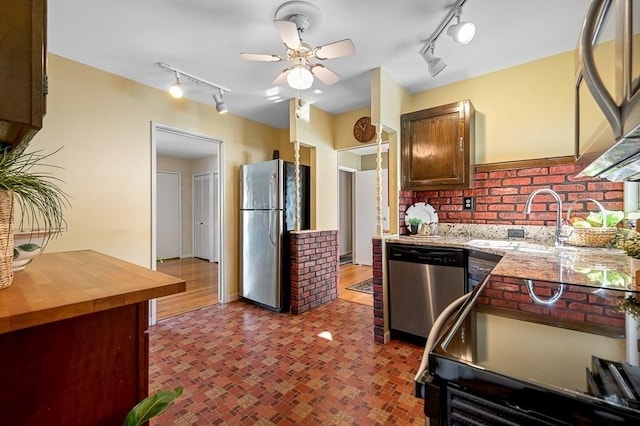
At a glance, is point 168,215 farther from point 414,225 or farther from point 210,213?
point 414,225

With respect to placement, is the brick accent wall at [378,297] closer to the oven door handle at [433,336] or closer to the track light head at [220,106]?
the oven door handle at [433,336]

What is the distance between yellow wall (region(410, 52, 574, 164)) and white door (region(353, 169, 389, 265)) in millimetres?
2865

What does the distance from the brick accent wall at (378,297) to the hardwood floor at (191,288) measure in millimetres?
1662

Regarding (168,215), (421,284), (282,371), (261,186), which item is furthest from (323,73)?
(168,215)

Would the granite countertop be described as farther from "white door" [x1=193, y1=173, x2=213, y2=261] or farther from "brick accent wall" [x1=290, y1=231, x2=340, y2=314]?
"white door" [x1=193, y1=173, x2=213, y2=261]

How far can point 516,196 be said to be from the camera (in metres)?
2.55

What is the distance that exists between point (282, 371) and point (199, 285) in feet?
9.09

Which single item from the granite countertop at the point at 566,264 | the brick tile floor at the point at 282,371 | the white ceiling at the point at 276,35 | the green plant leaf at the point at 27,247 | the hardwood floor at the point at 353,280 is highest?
the white ceiling at the point at 276,35

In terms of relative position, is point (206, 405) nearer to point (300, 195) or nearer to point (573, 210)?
point (300, 195)

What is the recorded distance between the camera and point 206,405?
170cm

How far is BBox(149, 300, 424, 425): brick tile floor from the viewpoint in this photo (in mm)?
1621

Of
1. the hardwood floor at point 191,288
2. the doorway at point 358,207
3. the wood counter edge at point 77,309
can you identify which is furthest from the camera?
the doorway at point 358,207

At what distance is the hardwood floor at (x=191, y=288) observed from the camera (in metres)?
3.33

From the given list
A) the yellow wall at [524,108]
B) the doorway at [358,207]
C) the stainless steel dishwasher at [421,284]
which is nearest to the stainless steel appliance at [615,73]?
the stainless steel dishwasher at [421,284]
